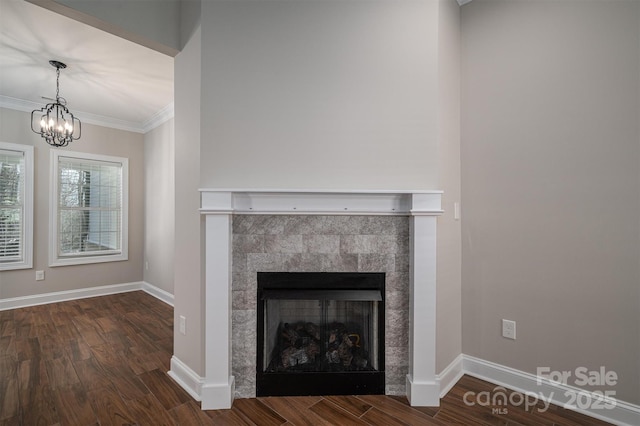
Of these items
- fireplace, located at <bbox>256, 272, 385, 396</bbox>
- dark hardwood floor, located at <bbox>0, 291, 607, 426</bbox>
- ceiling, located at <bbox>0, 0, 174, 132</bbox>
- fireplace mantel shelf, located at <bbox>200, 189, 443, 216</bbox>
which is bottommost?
dark hardwood floor, located at <bbox>0, 291, 607, 426</bbox>

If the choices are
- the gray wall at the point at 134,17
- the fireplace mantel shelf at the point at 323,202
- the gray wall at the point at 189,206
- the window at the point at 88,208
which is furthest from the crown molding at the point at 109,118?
the fireplace mantel shelf at the point at 323,202

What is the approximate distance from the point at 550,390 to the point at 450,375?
1.98 ft

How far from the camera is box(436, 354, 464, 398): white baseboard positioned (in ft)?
6.41

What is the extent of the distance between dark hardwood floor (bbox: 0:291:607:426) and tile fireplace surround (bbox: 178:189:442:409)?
13 centimetres

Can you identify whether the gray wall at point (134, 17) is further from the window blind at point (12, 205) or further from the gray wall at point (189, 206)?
the window blind at point (12, 205)

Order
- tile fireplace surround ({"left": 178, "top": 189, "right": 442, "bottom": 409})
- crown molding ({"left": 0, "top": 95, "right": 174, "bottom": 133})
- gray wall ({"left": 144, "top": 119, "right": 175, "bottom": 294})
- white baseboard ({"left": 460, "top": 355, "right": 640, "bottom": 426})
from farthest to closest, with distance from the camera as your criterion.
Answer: gray wall ({"left": 144, "top": 119, "right": 175, "bottom": 294}) < crown molding ({"left": 0, "top": 95, "right": 174, "bottom": 133}) < tile fireplace surround ({"left": 178, "top": 189, "right": 442, "bottom": 409}) < white baseboard ({"left": 460, "top": 355, "right": 640, "bottom": 426})

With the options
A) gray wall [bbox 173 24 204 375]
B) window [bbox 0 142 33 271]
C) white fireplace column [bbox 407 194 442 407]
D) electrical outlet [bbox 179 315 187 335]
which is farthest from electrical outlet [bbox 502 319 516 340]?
window [bbox 0 142 33 271]

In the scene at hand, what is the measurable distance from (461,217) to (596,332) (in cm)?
104

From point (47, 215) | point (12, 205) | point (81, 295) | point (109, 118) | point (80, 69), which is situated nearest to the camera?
point (80, 69)

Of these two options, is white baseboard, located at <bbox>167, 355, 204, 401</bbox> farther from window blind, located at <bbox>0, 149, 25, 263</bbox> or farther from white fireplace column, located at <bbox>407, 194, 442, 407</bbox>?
window blind, located at <bbox>0, 149, 25, 263</bbox>

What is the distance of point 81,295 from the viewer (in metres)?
4.30

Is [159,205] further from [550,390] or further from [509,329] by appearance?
[550,390]

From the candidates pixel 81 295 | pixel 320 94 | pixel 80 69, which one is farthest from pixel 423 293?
pixel 81 295

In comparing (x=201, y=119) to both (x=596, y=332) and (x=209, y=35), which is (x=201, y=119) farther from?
(x=596, y=332)
